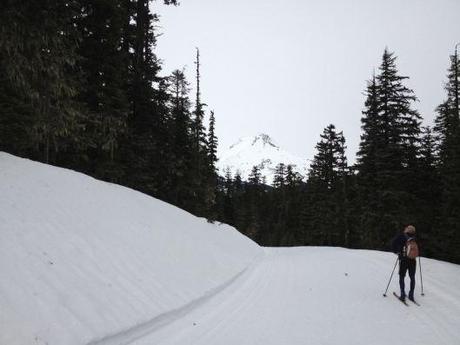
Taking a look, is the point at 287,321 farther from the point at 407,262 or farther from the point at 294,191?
the point at 294,191

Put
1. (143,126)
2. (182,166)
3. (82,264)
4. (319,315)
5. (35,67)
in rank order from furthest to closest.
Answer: (182,166)
(143,126)
(35,67)
(319,315)
(82,264)

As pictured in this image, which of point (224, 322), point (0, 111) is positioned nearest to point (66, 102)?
point (0, 111)

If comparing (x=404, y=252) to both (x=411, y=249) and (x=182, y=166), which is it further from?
(x=182, y=166)

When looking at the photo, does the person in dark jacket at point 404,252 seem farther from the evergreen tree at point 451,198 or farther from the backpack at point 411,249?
the evergreen tree at point 451,198

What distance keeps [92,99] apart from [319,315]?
43.9ft

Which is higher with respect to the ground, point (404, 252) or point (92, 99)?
point (92, 99)

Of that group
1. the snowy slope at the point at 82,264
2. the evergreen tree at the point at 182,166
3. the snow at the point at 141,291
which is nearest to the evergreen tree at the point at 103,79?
the snowy slope at the point at 82,264

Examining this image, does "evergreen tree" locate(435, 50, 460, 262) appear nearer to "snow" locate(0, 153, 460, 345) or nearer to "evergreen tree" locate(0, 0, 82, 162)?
"snow" locate(0, 153, 460, 345)

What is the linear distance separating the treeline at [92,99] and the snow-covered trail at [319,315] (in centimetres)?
792

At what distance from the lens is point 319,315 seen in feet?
26.6

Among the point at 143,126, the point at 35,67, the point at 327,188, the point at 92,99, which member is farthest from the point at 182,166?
the point at 327,188

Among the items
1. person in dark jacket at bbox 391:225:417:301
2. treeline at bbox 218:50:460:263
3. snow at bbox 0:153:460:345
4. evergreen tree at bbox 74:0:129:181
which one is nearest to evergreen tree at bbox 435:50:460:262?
treeline at bbox 218:50:460:263

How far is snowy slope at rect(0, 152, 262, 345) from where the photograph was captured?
5.32m

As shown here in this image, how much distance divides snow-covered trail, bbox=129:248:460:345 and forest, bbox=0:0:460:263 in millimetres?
7942
